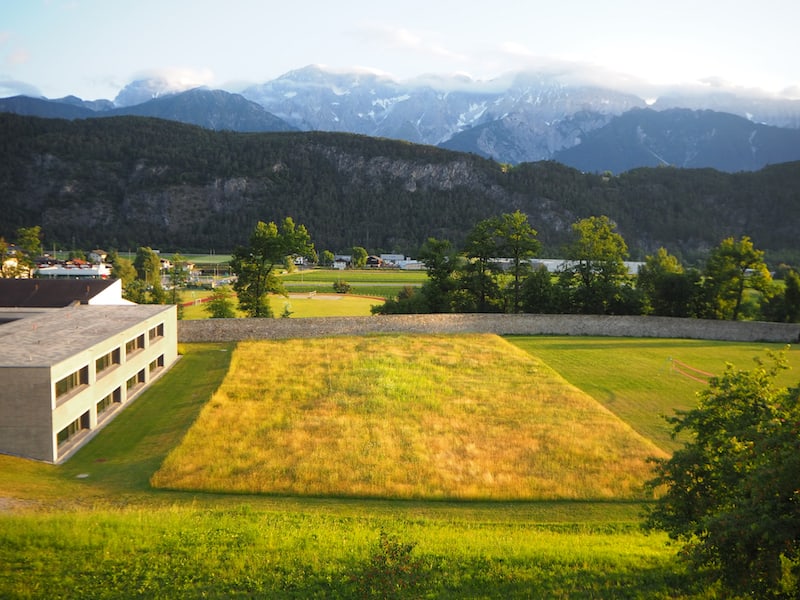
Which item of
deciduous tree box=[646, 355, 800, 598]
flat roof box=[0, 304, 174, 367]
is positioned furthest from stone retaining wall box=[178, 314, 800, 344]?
deciduous tree box=[646, 355, 800, 598]

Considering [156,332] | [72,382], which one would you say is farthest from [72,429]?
[156,332]

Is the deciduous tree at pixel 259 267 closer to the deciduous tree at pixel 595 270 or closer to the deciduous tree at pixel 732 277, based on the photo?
the deciduous tree at pixel 595 270

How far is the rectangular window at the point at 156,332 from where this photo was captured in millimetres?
33175

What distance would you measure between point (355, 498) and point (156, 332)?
835 inches

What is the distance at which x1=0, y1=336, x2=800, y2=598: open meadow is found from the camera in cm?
1112

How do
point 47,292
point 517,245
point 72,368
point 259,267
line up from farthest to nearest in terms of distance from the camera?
point 517,245
point 259,267
point 47,292
point 72,368

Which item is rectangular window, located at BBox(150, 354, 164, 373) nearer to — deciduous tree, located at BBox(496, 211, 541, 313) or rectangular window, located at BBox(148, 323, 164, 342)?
rectangular window, located at BBox(148, 323, 164, 342)

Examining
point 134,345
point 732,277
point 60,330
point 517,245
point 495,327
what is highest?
point 517,245

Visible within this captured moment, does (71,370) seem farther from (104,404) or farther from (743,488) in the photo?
(743,488)

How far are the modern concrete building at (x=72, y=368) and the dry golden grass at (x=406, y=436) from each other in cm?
424

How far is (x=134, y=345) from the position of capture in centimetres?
3036

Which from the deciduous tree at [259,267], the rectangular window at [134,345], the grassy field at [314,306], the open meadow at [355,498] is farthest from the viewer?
the grassy field at [314,306]

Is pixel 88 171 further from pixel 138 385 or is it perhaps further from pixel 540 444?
pixel 540 444

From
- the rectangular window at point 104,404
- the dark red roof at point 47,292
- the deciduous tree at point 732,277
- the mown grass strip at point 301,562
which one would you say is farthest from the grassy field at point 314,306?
the mown grass strip at point 301,562
